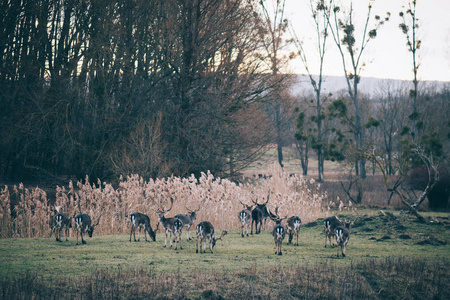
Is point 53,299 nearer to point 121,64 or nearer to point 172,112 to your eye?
point 172,112

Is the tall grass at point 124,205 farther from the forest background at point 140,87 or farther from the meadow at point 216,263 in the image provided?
the forest background at point 140,87

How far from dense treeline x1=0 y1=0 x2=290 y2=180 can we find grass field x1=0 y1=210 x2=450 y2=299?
11.2 metres

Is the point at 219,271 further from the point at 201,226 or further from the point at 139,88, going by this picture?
the point at 139,88

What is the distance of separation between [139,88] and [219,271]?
17474mm

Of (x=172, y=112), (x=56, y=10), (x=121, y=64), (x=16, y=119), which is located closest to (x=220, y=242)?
(x=172, y=112)

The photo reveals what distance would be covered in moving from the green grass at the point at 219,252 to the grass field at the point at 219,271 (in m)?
0.03

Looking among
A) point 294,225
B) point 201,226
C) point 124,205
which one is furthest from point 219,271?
point 124,205

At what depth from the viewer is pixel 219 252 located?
41.9 ft

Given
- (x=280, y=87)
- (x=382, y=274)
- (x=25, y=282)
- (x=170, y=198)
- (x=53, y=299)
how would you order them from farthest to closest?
(x=280, y=87), (x=170, y=198), (x=382, y=274), (x=25, y=282), (x=53, y=299)

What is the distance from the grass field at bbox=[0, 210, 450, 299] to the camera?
29.3 ft

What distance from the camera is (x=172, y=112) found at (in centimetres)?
2652

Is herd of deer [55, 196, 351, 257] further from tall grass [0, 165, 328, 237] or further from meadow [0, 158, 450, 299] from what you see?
tall grass [0, 165, 328, 237]

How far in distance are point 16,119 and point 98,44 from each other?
6627 mm

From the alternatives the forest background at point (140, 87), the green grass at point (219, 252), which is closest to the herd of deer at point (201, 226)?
the green grass at point (219, 252)
